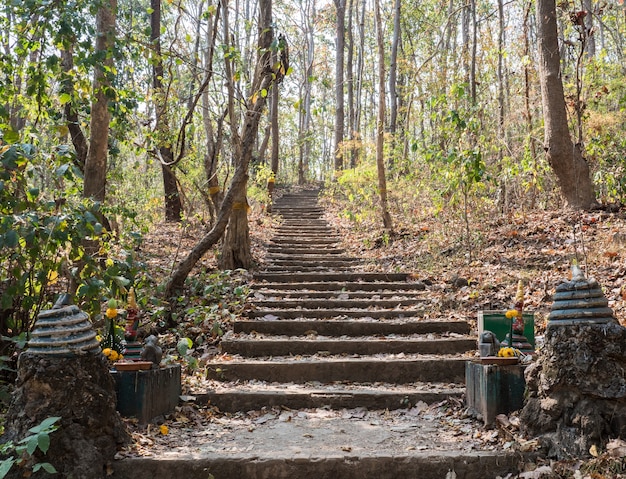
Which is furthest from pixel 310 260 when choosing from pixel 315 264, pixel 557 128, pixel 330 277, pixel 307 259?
pixel 557 128

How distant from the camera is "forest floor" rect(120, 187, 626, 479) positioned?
3.40 metres

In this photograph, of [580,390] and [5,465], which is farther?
[580,390]

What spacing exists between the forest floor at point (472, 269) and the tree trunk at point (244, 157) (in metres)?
0.30

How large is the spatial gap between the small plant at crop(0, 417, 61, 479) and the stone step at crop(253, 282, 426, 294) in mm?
4654

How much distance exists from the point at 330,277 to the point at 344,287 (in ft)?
1.92

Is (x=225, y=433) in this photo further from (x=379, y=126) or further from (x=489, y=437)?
(x=379, y=126)

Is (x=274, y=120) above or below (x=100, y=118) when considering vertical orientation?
above

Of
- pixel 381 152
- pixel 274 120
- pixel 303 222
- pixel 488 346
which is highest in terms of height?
pixel 274 120

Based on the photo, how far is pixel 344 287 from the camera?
745 centimetres

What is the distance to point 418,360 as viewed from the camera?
4.82 m

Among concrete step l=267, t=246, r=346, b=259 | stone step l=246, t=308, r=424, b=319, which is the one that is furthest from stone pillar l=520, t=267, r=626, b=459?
concrete step l=267, t=246, r=346, b=259

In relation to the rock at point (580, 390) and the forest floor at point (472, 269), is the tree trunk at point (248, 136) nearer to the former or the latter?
the forest floor at point (472, 269)

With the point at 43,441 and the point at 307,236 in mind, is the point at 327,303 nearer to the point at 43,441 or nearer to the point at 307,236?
the point at 43,441

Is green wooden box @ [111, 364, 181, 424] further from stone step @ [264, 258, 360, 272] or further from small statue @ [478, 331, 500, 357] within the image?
stone step @ [264, 258, 360, 272]
